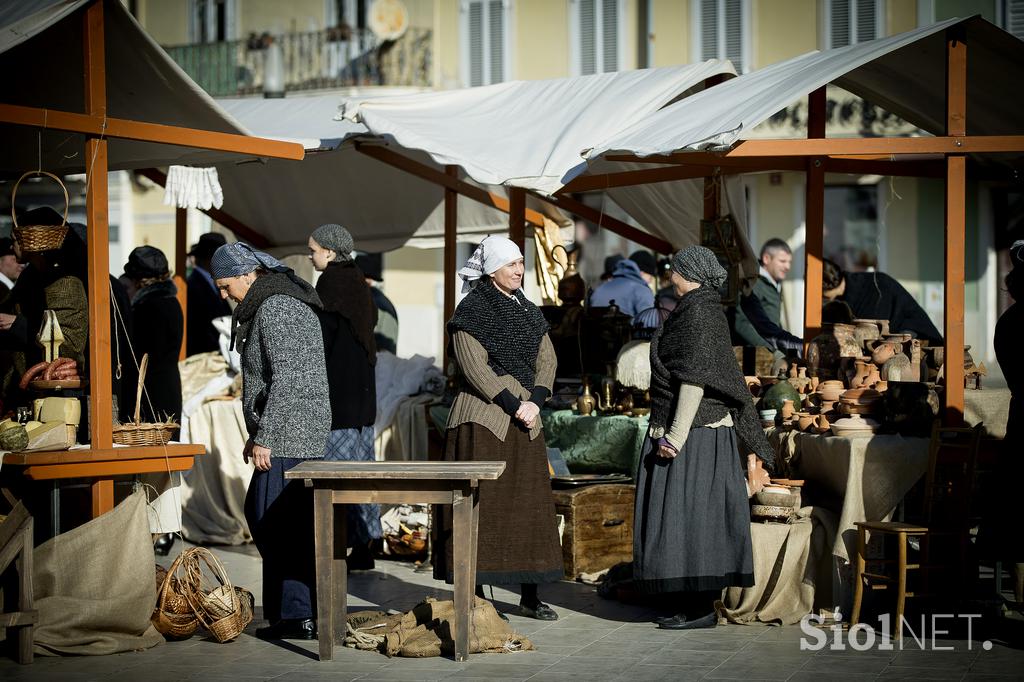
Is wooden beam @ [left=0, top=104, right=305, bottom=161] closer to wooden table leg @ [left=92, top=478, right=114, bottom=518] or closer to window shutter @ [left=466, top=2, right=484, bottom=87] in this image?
wooden table leg @ [left=92, top=478, right=114, bottom=518]

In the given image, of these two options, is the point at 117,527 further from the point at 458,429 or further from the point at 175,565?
the point at 458,429

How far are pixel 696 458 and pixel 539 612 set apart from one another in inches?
41.6

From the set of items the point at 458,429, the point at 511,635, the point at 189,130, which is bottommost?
the point at 511,635

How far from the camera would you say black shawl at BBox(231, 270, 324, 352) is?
5.58 m

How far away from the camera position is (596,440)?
7.63 meters

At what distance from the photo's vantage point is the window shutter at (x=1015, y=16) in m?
19.5

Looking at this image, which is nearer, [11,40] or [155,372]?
[11,40]

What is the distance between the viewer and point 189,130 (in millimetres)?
6180

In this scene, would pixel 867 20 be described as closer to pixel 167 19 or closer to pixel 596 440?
pixel 167 19

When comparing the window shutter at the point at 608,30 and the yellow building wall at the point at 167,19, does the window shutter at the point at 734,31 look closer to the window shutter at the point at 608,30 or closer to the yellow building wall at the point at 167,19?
the window shutter at the point at 608,30

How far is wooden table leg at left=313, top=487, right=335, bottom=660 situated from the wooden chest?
78.9 inches

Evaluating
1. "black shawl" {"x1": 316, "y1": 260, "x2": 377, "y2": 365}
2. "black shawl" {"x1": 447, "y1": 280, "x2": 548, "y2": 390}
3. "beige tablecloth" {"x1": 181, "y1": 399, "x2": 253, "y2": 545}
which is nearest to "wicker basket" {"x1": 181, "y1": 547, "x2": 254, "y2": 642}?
"black shawl" {"x1": 447, "y1": 280, "x2": 548, "y2": 390}

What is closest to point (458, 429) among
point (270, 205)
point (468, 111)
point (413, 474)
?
point (413, 474)

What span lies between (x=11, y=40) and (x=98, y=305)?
3.70 feet
